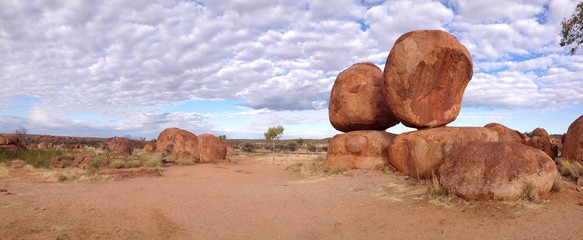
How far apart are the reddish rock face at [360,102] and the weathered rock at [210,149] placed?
10.6 metres

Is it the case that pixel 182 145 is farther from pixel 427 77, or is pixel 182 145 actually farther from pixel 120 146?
pixel 427 77

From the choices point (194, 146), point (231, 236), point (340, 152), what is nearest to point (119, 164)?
point (194, 146)

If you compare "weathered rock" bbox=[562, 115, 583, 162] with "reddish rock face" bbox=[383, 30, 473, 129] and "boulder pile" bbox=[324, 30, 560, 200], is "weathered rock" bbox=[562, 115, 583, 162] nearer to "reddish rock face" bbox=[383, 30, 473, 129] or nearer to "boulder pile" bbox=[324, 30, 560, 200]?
"boulder pile" bbox=[324, 30, 560, 200]

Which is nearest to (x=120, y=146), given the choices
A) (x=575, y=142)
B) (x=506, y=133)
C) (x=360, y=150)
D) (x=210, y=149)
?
(x=210, y=149)

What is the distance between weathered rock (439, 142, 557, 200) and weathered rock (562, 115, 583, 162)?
3.46 meters

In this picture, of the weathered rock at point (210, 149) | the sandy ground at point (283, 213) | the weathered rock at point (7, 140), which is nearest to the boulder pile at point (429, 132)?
the sandy ground at point (283, 213)

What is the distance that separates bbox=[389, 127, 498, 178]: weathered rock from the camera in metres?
11.0

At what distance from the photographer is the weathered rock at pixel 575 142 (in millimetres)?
10773

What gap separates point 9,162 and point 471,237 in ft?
74.3

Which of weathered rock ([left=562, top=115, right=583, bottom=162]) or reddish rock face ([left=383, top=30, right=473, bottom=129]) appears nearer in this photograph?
weathered rock ([left=562, top=115, right=583, bottom=162])

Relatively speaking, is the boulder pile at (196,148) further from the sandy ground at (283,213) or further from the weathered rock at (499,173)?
the weathered rock at (499,173)

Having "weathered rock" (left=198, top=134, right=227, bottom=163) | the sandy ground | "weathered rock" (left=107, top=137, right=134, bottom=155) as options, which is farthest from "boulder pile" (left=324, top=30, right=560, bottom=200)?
"weathered rock" (left=107, top=137, right=134, bottom=155)

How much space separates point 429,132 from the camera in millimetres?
11773

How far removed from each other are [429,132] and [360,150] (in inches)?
137
